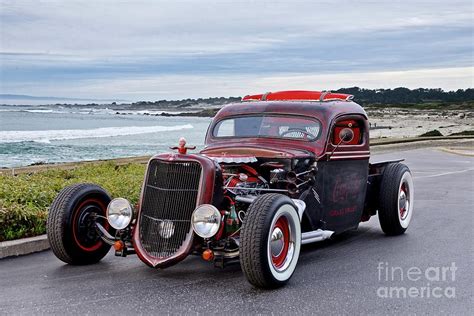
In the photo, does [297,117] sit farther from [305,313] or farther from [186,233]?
[305,313]

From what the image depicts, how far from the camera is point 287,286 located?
7.10m

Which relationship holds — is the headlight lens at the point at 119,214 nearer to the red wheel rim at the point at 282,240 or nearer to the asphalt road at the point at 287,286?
the asphalt road at the point at 287,286

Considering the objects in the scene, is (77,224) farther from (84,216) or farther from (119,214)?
(119,214)

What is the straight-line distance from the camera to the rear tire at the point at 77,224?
7591 millimetres

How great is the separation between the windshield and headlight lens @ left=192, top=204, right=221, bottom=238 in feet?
7.79

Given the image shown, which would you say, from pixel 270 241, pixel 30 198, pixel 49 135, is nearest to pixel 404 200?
pixel 270 241

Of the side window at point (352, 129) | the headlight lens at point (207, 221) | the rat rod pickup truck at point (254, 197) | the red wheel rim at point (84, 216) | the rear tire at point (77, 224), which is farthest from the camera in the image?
the side window at point (352, 129)

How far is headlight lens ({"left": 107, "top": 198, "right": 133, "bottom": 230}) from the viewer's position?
A: 7418 mm

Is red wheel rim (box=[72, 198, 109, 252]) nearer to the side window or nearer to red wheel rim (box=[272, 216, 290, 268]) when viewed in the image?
red wheel rim (box=[272, 216, 290, 268])

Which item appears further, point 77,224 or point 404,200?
point 404,200

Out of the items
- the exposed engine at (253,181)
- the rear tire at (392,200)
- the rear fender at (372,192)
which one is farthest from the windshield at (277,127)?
the rear tire at (392,200)

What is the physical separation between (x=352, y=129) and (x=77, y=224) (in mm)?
3909

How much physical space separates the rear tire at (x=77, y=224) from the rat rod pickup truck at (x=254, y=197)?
0.01m

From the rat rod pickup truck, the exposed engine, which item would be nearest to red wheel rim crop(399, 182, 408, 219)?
the rat rod pickup truck
